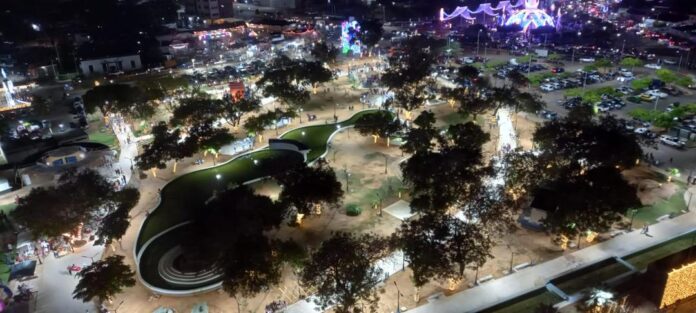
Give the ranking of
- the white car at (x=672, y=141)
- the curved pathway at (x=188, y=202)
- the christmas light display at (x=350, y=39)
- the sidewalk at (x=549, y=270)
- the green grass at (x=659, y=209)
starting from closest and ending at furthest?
the sidewalk at (x=549, y=270) < the curved pathway at (x=188, y=202) < the green grass at (x=659, y=209) < the white car at (x=672, y=141) < the christmas light display at (x=350, y=39)

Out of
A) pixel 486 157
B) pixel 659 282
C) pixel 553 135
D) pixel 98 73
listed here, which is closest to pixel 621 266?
pixel 659 282

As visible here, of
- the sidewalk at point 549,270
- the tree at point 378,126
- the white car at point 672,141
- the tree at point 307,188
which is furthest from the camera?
the tree at point 378,126

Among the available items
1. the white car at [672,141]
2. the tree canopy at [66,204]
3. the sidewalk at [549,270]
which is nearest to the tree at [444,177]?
the sidewalk at [549,270]

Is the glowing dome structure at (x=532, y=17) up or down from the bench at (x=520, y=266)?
up

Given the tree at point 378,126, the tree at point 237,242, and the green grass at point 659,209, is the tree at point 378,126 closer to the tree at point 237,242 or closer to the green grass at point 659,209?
the tree at point 237,242

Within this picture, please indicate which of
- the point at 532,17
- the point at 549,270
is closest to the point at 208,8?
the point at 532,17

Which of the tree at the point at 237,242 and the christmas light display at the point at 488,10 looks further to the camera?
the christmas light display at the point at 488,10

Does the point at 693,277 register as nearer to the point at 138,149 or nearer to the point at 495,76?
the point at 138,149

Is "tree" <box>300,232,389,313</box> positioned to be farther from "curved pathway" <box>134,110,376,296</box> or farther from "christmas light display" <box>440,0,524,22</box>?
"christmas light display" <box>440,0,524,22</box>

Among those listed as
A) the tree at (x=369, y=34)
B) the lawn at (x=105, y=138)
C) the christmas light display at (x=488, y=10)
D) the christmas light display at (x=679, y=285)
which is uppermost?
the christmas light display at (x=488, y=10)
